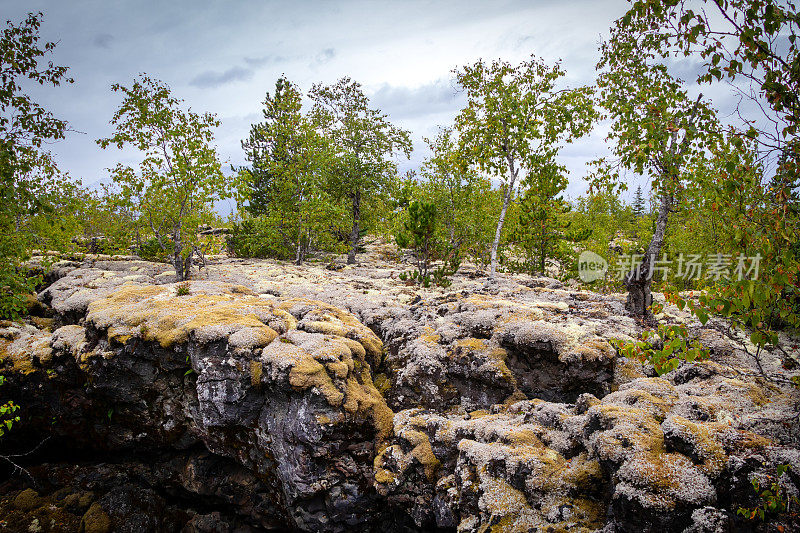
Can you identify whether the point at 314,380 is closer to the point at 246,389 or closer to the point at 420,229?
the point at 246,389

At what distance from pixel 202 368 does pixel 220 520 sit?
4.46 m

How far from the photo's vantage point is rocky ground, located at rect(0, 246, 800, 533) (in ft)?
18.9

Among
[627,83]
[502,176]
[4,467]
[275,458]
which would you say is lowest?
[4,467]

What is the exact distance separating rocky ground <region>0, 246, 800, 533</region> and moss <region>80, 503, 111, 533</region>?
44 mm

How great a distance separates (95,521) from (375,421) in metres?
8.34

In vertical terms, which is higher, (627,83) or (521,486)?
(627,83)

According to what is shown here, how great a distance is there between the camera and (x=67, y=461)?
1148cm

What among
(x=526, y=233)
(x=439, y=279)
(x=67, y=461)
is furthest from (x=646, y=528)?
(x=526, y=233)

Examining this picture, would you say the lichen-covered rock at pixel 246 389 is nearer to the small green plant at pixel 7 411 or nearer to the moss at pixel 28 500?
the small green plant at pixel 7 411

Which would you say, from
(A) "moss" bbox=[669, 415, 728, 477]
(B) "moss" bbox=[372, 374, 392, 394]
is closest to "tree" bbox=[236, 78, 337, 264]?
(B) "moss" bbox=[372, 374, 392, 394]

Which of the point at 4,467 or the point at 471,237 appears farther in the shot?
the point at 471,237

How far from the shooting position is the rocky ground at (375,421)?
227 inches

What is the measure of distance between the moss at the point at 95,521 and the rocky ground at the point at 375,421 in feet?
0.15

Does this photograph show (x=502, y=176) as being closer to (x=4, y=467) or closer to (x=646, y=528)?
(x=646, y=528)
